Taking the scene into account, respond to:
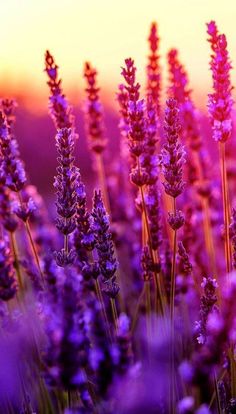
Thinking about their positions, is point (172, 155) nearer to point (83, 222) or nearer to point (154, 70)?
point (83, 222)

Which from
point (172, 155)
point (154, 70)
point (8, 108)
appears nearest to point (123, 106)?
point (154, 70)

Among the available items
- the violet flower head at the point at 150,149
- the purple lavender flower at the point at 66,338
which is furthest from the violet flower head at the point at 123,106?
the purple lavender flower at the point at 66,338

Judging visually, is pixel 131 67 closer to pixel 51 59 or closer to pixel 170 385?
pixel 51 59

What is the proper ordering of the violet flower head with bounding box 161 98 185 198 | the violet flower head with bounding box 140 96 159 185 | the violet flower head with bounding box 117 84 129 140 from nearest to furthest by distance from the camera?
the violet flower head with bounding box 161 98 185 198, the violet flower head with bounding box 140 96 159 185, the violet flower head with bounding box 117 84 129 140

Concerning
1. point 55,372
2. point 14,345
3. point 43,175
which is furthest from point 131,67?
point 43,175

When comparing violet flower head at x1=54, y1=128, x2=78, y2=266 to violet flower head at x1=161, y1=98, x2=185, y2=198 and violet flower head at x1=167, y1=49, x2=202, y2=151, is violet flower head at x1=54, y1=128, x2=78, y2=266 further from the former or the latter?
violet flower head at x1=167, y1=49, x2=202, y2=151

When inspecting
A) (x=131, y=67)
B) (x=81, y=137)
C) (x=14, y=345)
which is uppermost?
(x=81, y=137)

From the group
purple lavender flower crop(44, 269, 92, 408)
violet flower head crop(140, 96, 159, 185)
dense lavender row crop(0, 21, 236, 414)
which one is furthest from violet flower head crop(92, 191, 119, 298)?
purple lavender flower crop(44, 269, 92, 408)
